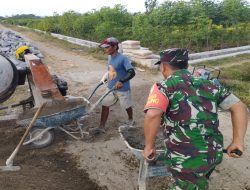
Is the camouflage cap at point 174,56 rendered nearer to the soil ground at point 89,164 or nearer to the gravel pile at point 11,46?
the soil ground at point 89,164

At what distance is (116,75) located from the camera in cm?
554

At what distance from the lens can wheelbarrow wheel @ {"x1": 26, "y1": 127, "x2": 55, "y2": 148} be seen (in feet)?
17.0

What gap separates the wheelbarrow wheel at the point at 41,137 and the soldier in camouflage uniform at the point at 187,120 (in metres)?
2.98

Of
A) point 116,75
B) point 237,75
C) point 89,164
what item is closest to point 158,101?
point 89,164

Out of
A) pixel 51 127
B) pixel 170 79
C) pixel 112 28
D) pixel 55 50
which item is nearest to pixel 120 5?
pixel 112 28

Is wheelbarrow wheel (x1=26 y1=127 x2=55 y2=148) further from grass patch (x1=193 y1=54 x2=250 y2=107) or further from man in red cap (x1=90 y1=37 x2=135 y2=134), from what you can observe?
grass patch (x1=193 y1=54 x2=250 y2=107)

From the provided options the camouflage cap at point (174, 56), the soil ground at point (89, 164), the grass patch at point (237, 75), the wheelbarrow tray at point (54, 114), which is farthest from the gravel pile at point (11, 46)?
the camouflage cap at point (174, 56)

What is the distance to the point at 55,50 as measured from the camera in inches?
635

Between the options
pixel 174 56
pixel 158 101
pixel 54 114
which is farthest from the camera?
pixel 54 114

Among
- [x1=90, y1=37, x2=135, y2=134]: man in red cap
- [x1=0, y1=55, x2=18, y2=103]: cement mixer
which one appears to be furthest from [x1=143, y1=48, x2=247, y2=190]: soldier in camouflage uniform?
[x1=0, y1=55, x2=18, y2=103]: cement mixer

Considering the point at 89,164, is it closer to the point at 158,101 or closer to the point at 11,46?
the point at 158,101

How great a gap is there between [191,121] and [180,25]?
1386cm

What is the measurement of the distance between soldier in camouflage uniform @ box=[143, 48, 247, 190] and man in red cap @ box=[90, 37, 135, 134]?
9.17ft

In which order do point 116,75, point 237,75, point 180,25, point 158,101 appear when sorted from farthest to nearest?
point 180,25, point 237,75, point 116,75, point 158,101
